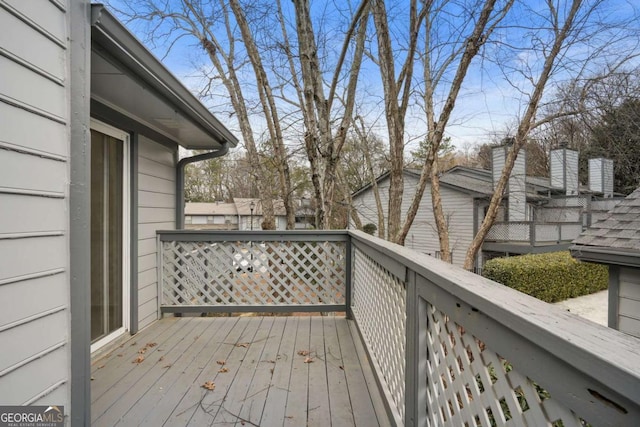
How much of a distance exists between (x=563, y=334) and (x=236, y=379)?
2.23 meters

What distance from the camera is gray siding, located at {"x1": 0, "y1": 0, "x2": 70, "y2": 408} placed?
1177 millimetres

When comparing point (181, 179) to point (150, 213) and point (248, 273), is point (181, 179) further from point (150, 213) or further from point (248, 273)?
point (248, 273)

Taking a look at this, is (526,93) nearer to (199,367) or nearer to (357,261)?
(357,261)

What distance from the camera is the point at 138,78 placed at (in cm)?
216

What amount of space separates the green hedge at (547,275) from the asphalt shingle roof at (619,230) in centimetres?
416

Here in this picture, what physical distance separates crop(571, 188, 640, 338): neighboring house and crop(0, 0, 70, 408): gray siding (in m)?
4.51

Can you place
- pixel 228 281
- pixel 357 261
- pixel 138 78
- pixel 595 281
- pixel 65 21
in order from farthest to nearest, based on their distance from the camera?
pixel 595 281 → pixel 228 281 → pixel 357 261 → pixel 138 78 → pixel 65 21

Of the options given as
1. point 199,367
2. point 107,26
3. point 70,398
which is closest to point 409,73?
point 107,26

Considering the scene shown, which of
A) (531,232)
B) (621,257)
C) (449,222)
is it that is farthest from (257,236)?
(449,222)

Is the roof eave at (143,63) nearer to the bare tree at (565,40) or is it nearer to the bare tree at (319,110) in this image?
the bare tree at (319,110)

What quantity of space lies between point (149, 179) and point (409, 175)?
11.7 m

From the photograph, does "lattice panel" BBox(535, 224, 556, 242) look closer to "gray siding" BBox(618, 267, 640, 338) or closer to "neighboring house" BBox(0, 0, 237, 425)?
"gray siding" BBox(618, 267, 640, 338)

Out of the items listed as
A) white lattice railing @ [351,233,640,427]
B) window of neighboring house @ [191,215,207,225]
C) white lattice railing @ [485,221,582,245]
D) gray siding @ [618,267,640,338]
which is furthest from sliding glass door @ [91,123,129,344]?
window of neighboring house @ [191,215,207,225]

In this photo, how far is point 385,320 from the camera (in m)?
2.13
